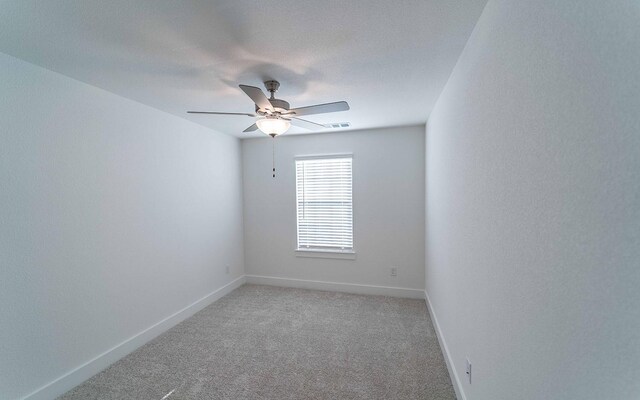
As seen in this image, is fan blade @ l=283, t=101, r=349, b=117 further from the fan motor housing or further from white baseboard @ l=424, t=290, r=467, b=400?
white baseboard @ l=424, t=290, r=467, b=400

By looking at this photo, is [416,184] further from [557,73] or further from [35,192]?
[35,192]

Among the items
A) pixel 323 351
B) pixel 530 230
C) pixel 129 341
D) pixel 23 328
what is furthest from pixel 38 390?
pixel 530 230

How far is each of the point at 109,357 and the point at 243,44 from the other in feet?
9.36

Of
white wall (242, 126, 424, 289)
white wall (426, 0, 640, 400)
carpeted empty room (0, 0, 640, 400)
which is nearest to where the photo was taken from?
white wall (426, 0, 640, 400)

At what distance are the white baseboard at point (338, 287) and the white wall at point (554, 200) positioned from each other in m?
2.19

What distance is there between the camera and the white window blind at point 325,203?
164 inches

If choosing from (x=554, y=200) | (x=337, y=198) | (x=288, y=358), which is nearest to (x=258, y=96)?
(x=554, y=200)

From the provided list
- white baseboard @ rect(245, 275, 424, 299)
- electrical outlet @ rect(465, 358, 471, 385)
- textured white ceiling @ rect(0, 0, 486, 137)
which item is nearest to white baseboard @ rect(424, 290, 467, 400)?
electrical outlet @ rect(465, 358, 471, 385)

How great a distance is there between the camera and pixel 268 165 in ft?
14.5

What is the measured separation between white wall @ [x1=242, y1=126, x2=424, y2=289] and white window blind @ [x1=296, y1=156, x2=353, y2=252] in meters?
0.12

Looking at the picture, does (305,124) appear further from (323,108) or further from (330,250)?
(330,250)

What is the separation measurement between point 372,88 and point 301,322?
2.64 m

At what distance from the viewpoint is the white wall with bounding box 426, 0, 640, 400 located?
0.61 metres

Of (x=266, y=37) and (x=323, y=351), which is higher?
(x=266, y=37)
